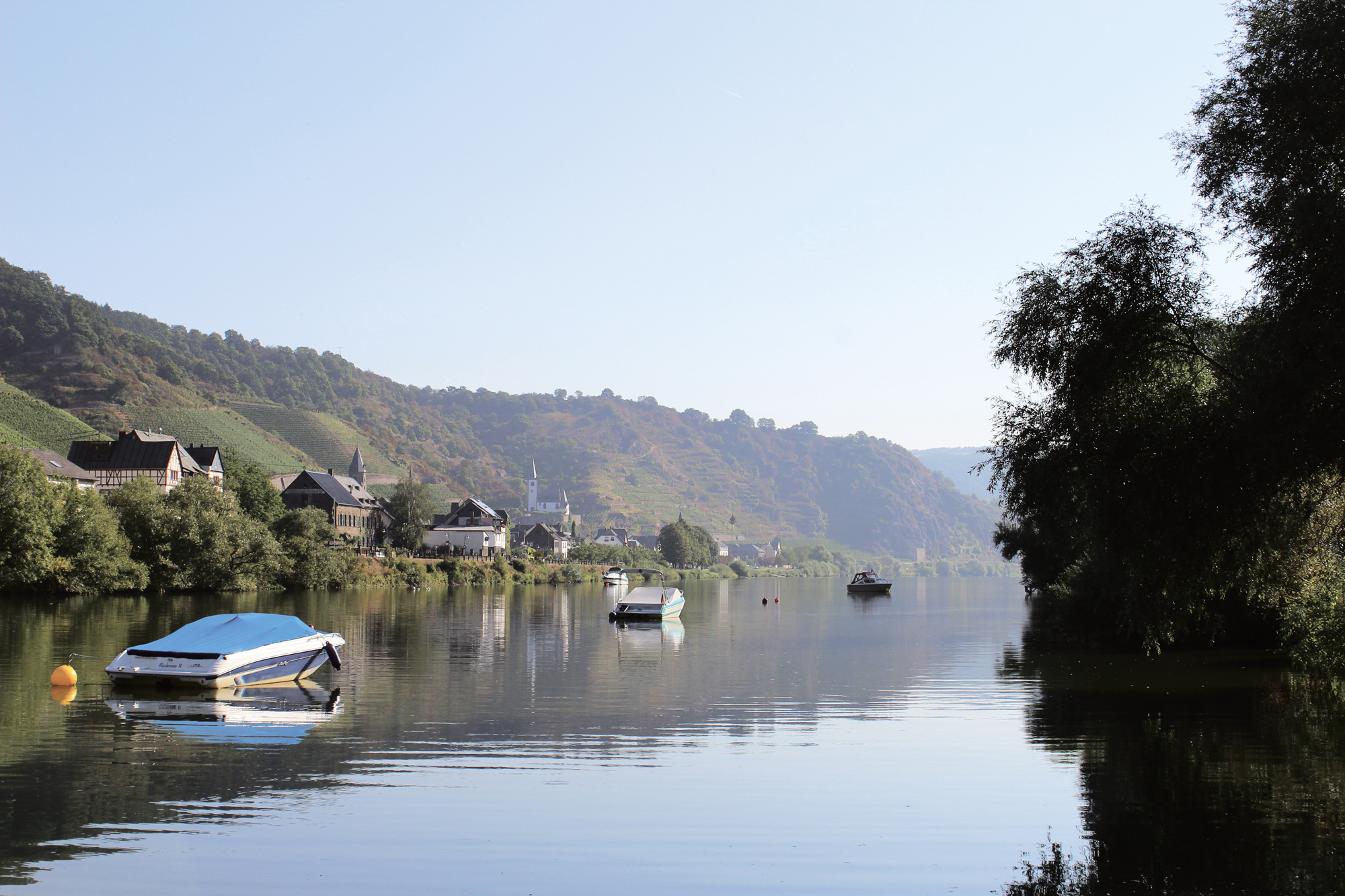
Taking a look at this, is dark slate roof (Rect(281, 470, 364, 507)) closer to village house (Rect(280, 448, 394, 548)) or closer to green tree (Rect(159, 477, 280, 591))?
village house (Rect(280, 448, 394, 548))

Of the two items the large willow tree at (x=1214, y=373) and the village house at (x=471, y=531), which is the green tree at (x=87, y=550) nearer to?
the large willow tree at (x=1214, y=373)

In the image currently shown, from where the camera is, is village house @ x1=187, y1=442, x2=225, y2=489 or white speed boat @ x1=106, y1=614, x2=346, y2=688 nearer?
white speed boat @ x1=106, y1=614, x2=346, y2=688

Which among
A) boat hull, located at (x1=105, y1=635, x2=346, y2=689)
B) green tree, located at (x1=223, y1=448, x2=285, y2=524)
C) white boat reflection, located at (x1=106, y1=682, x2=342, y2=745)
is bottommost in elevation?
white boat reflection, located at (x1=106, y1=682, x2=342, y2=745)

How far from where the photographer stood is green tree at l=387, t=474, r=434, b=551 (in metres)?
137

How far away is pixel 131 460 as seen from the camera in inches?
5143

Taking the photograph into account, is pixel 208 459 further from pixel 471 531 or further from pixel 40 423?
pixel 471 531

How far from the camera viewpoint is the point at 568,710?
27.3 m

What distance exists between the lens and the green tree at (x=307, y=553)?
9306cm

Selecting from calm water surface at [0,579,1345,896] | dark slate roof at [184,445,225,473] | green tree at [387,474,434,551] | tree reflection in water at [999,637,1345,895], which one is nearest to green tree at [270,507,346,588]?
green tree at [387,474,434,551]

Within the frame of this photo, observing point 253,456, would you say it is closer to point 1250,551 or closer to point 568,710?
point 568,710

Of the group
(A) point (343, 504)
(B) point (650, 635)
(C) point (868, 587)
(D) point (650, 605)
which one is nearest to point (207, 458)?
(A) point (343, 504)

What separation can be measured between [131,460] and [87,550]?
2602 inches

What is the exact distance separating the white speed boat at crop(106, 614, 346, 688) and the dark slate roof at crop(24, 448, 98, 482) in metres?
91.7

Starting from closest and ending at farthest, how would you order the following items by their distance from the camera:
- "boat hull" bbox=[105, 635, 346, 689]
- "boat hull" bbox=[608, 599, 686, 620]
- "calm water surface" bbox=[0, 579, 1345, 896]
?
"calm water surface" bbox=[0, 579, 1345, 896], "boat hull" bbox=[105, 635, 346, 689], "boat hull" bbox=[608, 599, 686, 620]
